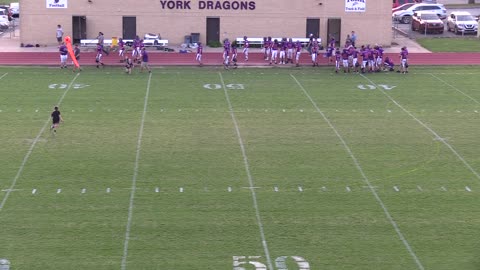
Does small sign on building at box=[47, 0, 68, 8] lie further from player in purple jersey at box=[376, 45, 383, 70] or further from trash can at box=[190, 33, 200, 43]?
player in purple jersey at box=[376, 45, 383, 70]

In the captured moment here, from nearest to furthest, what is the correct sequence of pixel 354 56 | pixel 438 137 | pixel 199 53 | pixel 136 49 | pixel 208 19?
pixel 438 137 → pixel 354 56 → pixel 136 49 → pixel 199 53 → pixel 208 19

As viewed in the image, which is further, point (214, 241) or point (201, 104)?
point (201, 104)

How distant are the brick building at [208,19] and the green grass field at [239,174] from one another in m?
9.27

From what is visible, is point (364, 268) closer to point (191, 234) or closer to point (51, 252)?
point (191, 234)

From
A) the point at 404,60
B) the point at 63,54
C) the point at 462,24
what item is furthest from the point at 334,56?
the point at 462,24

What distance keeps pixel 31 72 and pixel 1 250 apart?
782 inches

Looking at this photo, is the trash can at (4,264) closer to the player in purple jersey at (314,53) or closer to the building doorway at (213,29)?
the player in purple jersey at (314,53)

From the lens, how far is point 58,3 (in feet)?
145

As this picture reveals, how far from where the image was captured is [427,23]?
49312 millimetres

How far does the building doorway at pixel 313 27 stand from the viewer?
45438 mm

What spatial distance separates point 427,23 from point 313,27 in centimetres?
716

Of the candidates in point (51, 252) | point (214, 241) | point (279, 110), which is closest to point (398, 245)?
point (214, 241)

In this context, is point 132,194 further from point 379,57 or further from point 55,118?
point 379,57

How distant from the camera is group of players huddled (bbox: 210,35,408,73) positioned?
123 feet
